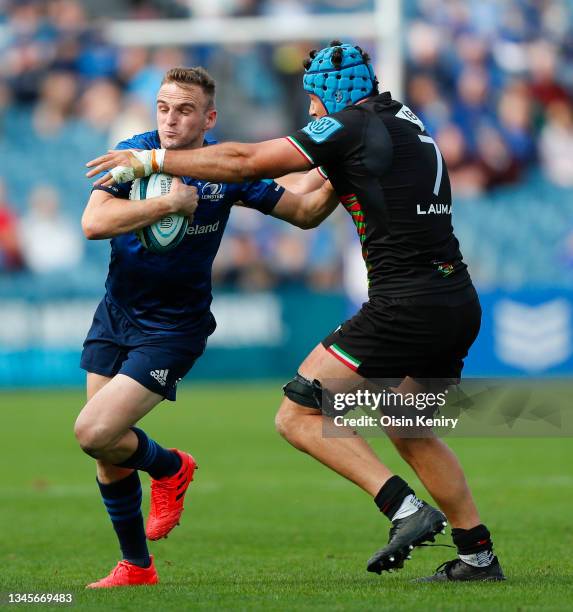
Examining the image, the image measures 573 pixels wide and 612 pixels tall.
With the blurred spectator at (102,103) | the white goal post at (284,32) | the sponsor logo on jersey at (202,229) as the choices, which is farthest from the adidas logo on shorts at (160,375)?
the blurred spectator at (102,103)

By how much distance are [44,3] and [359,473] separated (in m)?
17.7

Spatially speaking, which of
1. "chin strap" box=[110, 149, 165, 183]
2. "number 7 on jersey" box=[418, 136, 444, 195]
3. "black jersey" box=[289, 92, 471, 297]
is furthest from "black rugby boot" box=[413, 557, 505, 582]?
"chin strap" box=[110, 149, 165, 183]

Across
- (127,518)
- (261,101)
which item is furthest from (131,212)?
(261,101)

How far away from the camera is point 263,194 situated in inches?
263

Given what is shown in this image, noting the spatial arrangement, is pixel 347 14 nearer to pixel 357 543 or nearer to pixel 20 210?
pixel 20 210

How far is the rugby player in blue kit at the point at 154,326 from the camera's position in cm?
625

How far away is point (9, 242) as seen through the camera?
19672 millimetres

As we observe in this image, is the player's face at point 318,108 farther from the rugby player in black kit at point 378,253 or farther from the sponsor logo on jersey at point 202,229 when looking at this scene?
the sponsor logo on jersey at point 202,229

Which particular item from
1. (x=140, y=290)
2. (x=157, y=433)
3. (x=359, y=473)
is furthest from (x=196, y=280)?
(x=157, y=433)

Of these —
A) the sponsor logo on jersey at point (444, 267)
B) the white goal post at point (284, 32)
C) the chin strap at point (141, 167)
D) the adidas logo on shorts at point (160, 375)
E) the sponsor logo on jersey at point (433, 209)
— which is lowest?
the adidas logo on shorts at point (160, 375)

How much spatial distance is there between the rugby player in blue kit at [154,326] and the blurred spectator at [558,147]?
15.8 m

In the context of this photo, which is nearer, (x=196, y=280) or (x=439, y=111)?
(x=196, y=280)

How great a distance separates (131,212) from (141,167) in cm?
21

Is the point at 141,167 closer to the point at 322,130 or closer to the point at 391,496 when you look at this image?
the point at 322,130
